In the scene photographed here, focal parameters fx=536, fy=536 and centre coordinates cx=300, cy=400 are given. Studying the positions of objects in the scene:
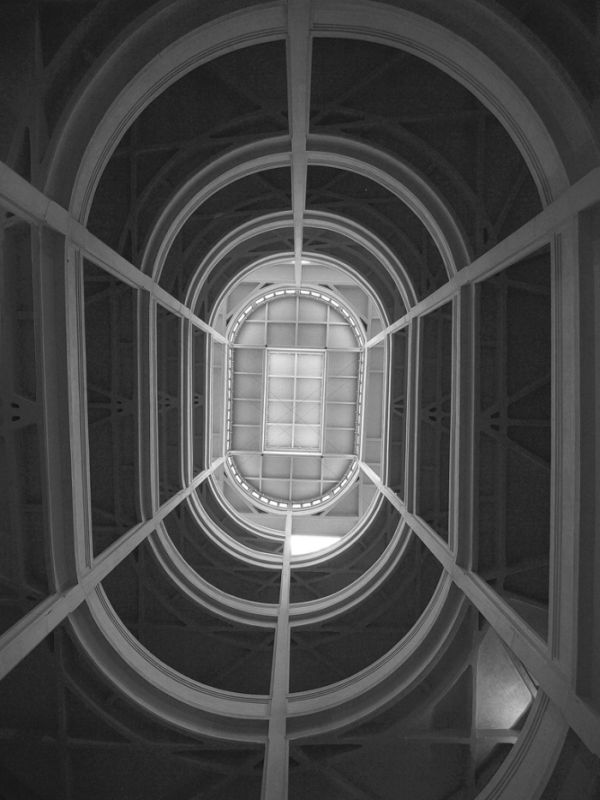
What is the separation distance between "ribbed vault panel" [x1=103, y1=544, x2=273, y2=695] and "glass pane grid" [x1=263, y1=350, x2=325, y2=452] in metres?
14.5

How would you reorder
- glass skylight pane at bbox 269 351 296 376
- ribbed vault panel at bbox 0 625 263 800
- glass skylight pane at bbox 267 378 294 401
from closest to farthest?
ribbed vault panel at bbox 0 625 263 800 → glass skylight pane at bbox 269 351 296 376 → glass skylight pane at bbox 267 378 294 401

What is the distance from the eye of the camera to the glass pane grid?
27500mm

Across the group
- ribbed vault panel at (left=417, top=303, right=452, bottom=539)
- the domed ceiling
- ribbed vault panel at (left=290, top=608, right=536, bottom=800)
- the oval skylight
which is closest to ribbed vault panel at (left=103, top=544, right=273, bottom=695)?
the domed ceiling

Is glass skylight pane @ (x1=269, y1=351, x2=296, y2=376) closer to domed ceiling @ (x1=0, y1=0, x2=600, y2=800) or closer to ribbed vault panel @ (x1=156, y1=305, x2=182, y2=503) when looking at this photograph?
domed ceiling @ (x1=0, y1=0, x2=600, y2=800)

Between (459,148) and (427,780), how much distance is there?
37.3 ft

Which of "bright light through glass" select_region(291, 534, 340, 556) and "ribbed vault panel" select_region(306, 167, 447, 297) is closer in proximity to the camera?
"ribbed vault panel" select_region(306, 167, 447, 297)

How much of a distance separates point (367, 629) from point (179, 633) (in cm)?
482

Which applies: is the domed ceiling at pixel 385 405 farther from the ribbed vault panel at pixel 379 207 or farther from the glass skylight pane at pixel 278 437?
the glass skylight pane at pixel 278 437

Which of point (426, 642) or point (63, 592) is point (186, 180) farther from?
point (426, 642)

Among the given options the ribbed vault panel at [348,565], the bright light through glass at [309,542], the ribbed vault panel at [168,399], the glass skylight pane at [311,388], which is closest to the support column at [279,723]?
the ribbed vault panel at [348,565]

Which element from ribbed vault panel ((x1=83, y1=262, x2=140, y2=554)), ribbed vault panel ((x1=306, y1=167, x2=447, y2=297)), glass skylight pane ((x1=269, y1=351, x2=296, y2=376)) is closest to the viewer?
ribbed vault panel ((x1=83, y1=262, x2=140, y2=554))

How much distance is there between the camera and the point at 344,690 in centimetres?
1073

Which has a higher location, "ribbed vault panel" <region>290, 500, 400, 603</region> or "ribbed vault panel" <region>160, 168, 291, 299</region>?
"ribbed vault panel" <region>160, 168, 291, 299</region>

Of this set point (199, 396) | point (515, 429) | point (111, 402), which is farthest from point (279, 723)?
point (199, 396)
